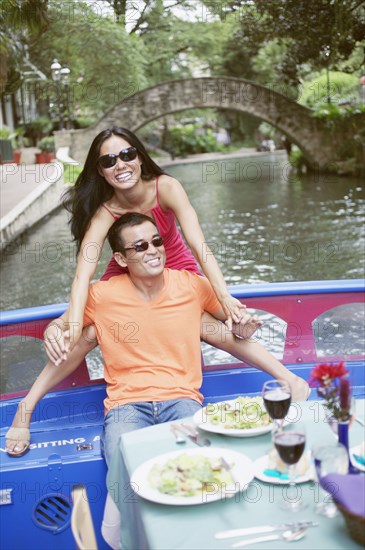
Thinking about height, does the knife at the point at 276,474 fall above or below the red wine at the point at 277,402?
below

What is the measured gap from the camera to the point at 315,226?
1462 cm

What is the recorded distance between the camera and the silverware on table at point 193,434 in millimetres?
2193

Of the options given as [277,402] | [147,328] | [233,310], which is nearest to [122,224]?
[147,328]

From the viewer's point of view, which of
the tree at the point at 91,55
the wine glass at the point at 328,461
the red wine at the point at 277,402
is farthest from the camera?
the tree at the point at 91,55

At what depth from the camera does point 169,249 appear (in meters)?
3.38

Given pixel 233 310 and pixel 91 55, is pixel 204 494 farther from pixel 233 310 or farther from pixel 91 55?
pixel 91 55

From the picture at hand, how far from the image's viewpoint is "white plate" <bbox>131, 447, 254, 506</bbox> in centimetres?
186

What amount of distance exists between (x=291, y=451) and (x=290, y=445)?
0.05 ft

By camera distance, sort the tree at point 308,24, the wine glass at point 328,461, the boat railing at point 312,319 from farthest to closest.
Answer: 1. the tree at point 308,24
2. the boat railing at point 312,319
3. the wine glass at point 328,461

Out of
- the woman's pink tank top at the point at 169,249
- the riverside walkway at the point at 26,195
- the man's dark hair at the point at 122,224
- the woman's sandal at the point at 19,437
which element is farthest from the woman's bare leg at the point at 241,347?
the riverside walkway at the point at 26,195

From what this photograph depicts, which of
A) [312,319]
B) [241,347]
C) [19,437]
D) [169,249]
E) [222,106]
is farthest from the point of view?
[222,106]

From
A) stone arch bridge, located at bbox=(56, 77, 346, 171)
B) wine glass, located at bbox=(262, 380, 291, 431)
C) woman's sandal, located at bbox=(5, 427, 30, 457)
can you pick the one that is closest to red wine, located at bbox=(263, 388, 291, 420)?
wine glass, located at bbox=(262, 380, 291, 431)

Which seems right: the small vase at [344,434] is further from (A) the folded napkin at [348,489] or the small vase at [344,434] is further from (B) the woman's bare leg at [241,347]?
(B) the woman's bare leg at [241,347]

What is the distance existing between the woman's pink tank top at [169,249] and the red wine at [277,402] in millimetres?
1313
